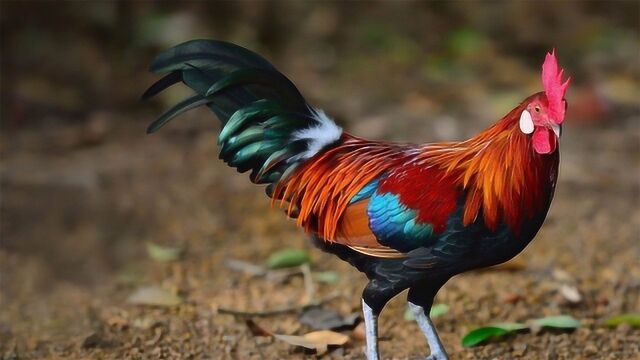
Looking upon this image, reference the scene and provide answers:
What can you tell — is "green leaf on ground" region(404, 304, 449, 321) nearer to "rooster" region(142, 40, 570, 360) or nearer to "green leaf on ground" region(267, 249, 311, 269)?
"rooster" region(142, 40, 570, 360)

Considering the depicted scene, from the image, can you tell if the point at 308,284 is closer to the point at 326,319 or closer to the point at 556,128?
the point at 326,319

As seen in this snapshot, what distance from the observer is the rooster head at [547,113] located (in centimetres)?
319

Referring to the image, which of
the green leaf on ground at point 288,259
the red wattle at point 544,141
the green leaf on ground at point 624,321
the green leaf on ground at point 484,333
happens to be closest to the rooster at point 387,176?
the red wattle at point 544,141

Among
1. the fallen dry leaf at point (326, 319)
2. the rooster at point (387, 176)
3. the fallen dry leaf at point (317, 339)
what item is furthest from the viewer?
the fallen dry leaf at point (326, 319)

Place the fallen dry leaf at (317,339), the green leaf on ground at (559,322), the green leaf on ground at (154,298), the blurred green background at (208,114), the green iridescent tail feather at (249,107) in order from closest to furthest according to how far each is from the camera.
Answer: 1. the green iridescent tail feather at (249,107)
2. the fallen dry leaf at (317,339)
3. the green leaf on ground at (559,322)
4. the green leaf on ground at (154,298)
5. the blurred green background at (208,114)

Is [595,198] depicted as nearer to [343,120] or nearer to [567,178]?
[567,178]

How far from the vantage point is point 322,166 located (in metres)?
3.62

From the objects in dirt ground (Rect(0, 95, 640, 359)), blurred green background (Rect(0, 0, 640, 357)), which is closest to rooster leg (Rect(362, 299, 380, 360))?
dirt ground (Rect(0, 95, 640, 359))

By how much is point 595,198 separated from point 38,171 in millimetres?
3717

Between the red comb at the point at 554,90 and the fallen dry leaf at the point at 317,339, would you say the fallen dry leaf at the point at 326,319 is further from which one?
the red comb at the point at 554,90

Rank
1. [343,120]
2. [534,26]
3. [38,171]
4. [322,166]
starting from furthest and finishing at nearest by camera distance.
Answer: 1. [534,26]
2. [343,120]
3. [38,171]
4. [322,166]

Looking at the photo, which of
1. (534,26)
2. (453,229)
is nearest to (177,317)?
(453,229)

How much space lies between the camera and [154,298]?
4.81 metres

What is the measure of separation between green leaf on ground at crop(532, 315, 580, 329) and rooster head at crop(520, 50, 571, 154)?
124 centimetres
